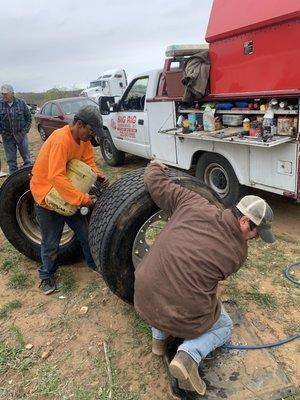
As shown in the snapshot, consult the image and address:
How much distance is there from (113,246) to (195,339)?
2.97 feet

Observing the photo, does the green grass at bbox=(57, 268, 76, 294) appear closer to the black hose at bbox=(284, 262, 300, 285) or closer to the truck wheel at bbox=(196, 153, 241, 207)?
the black hose at bbox=(284, 262, 300, 285)

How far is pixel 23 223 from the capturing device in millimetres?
4305

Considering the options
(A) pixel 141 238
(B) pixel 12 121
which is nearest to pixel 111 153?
(B) pixel 12 121

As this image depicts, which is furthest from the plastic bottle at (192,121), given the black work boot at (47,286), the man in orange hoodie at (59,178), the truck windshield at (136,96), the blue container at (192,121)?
the black work boot at (47,286)

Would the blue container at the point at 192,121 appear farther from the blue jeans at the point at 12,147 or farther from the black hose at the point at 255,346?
the blue jeans at the point at 12,147

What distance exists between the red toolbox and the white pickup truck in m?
A: 0.28

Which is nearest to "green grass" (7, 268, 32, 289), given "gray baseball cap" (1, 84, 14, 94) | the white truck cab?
"gray baseball cap" (1, 84, 14, 94)

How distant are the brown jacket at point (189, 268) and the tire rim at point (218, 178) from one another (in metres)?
3.14

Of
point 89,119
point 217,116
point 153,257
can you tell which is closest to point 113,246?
point 153,257

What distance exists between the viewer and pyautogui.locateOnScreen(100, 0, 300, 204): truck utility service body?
4.30 m

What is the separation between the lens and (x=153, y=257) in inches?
95.5

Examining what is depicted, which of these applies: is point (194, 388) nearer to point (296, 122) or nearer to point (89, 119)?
point (89, 119)

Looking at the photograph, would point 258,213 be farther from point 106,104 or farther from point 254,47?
point 106,104

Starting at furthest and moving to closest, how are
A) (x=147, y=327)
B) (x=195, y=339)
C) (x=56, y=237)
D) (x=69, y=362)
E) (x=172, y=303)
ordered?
(x=56, y=237) < (x=147, y=327) < (x=69, y=362) < (x=195, y=339) < (x=172, y=303)
